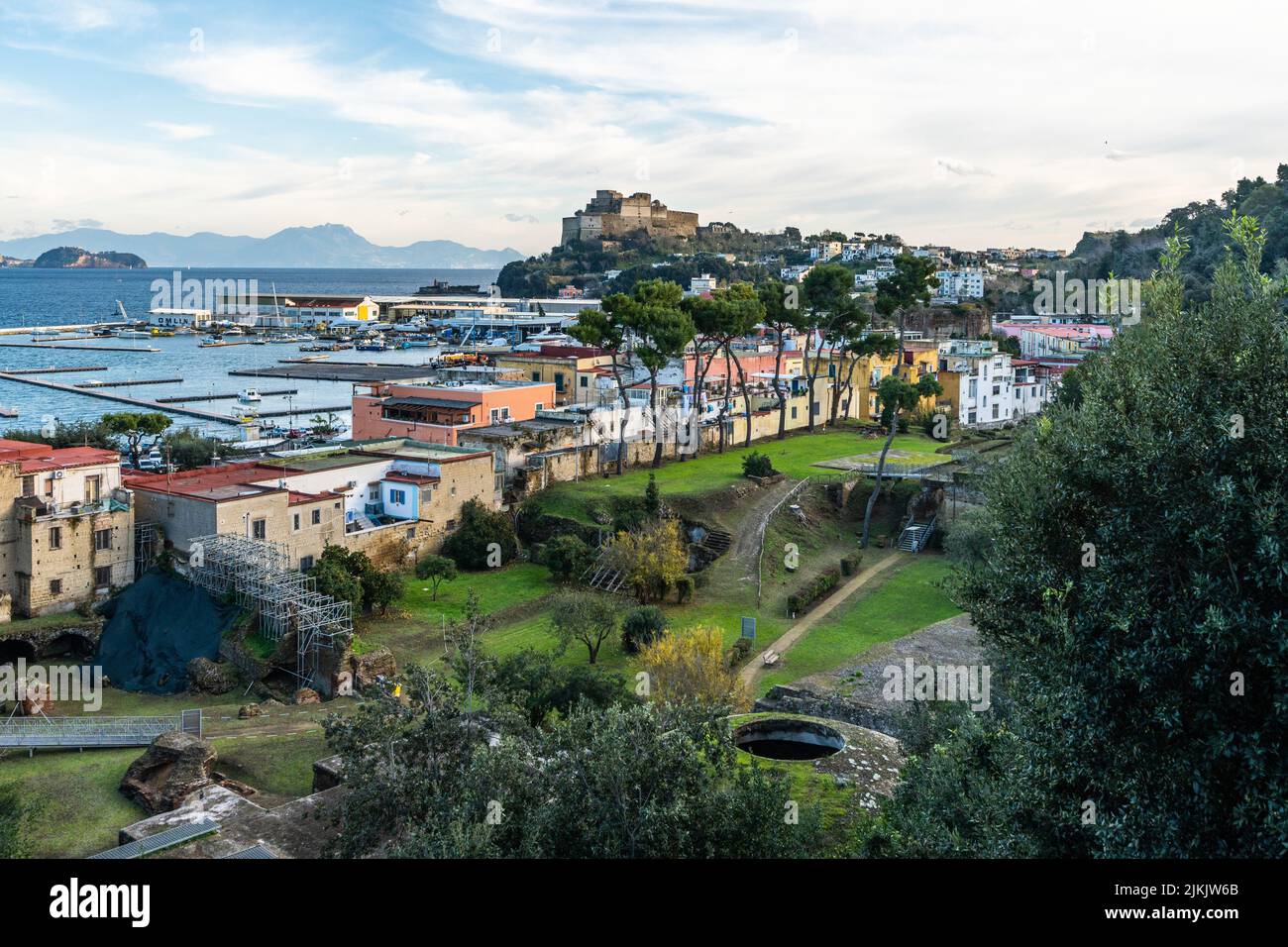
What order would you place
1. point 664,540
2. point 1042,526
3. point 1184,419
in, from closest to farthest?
1. point 1184,419
2. point 1042,526
3. point 664,540

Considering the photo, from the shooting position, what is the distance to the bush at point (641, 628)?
29672 mm

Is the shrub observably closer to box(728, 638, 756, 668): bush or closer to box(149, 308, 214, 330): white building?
box(728, 638, 756, 668): bush

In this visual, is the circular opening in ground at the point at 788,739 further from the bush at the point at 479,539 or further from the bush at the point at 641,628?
the bush at the point at 479,539

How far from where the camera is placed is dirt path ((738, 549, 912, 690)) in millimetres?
28500

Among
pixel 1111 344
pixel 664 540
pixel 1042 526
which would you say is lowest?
pixel 664 540

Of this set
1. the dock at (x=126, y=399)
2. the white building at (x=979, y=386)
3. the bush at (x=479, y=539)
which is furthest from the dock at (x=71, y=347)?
the bush at (x=479, y=539)

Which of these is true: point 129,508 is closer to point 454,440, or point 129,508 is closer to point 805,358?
point 454,440

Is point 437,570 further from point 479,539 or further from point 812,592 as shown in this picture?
point 812,592

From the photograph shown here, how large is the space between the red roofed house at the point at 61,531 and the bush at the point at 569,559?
42.4 ft

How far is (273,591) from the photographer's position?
28938 mm

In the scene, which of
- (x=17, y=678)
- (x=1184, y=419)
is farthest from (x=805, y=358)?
(x=1184, y=419)

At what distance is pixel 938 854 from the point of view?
11.0 metres
